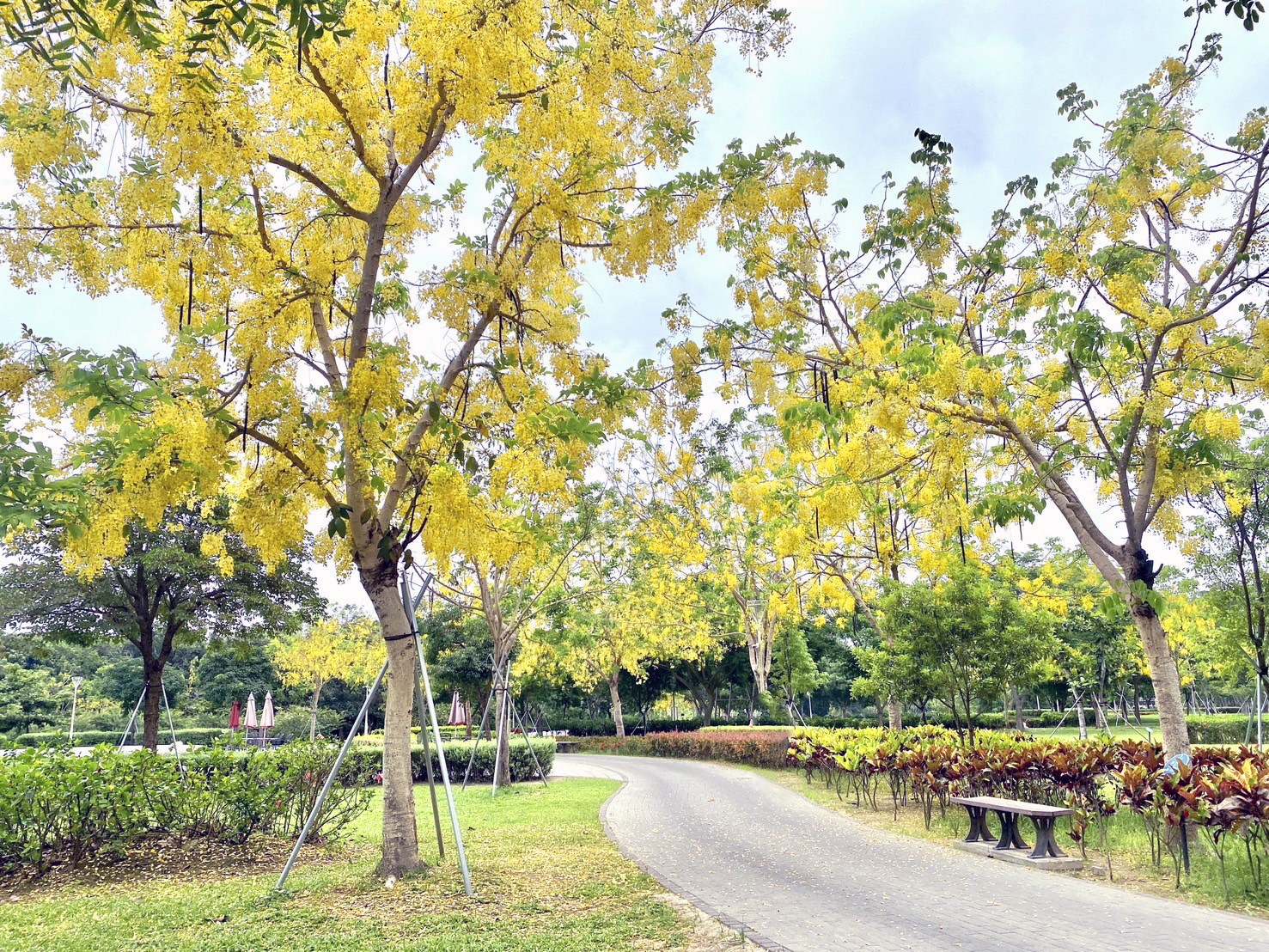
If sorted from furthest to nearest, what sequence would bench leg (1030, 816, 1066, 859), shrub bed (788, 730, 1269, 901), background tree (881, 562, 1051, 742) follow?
background tree (881, 562, 1051, 742)
bench leg (1030, 816, 1066, 859)
shrub bed (788, 730, 1269, 901)

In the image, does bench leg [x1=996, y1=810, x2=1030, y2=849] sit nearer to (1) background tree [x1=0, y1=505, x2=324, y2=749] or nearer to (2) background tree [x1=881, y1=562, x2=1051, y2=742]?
(2) background tree [x1=881, y1=562, x2=1051, y2=742]

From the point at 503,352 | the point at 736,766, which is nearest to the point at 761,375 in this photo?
the point at 503,352

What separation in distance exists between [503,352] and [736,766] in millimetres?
15650

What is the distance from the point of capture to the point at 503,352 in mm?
6484

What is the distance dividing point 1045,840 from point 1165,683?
1703 mm

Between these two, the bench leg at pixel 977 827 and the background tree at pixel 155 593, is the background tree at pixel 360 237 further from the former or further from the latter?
the background tree at pixel 155 593

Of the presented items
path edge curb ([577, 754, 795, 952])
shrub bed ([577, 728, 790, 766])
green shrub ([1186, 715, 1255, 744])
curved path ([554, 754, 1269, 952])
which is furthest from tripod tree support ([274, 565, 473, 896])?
green shrub ([1186, 715, 1255, 744])

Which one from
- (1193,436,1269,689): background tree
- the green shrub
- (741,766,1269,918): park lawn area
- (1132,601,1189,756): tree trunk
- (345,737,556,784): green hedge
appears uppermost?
(1193,436,1269,689): background tree

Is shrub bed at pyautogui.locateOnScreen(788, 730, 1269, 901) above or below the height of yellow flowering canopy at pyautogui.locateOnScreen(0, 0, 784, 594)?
below

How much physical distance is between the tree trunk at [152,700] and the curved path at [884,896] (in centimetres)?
853

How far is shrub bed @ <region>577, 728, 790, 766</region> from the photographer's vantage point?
17969 millimetres

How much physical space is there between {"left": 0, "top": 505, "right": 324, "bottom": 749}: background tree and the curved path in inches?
340

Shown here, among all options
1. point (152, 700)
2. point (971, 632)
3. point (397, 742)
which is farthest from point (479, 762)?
point (397, 742)

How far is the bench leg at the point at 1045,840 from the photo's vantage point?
6840mm
